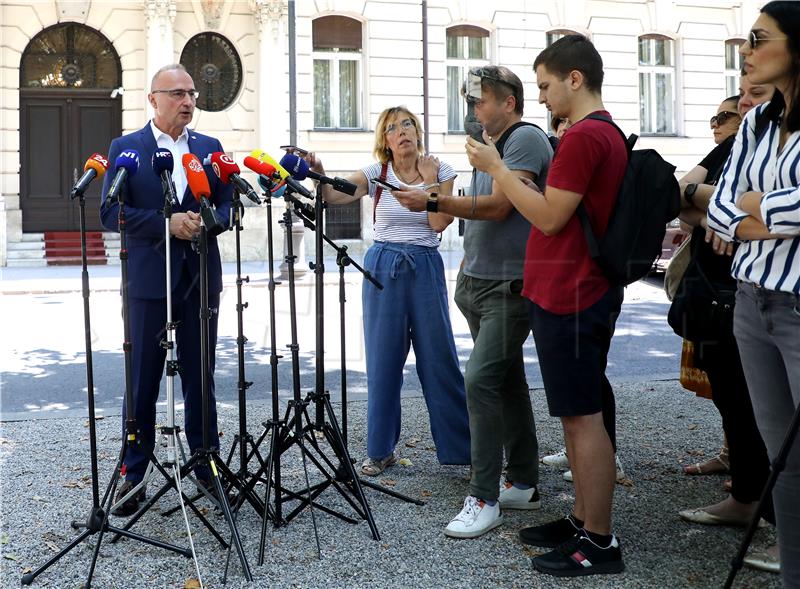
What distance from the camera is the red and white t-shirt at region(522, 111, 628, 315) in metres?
3.81

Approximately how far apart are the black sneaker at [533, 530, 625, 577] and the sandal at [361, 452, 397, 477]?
1.71 metres

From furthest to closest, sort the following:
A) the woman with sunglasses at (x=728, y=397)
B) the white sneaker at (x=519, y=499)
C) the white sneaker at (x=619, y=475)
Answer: the white sneaker at (x=619, y=475), the white sneaker at (x=519, y=499), the woman with sunglasses at (x=728, y=397)

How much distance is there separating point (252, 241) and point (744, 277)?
65.6ft

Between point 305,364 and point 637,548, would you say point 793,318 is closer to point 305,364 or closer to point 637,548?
point 637,548

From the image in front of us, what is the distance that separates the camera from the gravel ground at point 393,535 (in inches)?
157

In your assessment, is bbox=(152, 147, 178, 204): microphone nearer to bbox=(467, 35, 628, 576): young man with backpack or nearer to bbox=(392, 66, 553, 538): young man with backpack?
bbox=(392, 66, 553, 538): young man with backpack

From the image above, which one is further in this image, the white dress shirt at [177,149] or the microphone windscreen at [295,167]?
the white dress shirt at [177,149]

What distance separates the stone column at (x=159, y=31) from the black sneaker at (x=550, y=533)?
1967 centimetres

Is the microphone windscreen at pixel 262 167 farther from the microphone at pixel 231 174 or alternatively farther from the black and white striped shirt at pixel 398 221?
the black and white striped shirt at pixel 398 221

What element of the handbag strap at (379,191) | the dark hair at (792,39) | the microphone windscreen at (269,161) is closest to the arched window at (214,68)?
the handbag strap at (379,191)

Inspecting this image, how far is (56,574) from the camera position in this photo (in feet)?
13.4

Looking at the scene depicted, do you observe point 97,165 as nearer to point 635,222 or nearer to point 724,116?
point 635,222

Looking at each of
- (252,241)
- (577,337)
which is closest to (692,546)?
(577,337)

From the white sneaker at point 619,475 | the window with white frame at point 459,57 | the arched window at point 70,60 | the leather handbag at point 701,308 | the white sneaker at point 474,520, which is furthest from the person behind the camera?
the window with white frame at point 459,57
